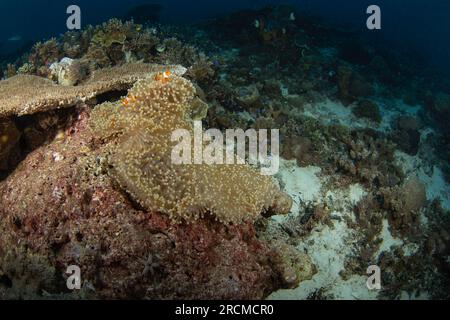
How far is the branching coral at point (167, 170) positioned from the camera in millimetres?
3717

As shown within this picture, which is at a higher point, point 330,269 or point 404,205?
point 404,205

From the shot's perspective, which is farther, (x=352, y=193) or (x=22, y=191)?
(x=352, y=193)

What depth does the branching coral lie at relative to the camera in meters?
3.72

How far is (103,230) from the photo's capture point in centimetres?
380

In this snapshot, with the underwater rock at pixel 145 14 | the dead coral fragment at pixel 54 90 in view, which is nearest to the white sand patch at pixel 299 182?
the dead coral fragment at pixel 54 90

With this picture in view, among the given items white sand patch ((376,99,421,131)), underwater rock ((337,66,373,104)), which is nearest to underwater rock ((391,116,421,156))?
white sand patch ((376,99,421,131))

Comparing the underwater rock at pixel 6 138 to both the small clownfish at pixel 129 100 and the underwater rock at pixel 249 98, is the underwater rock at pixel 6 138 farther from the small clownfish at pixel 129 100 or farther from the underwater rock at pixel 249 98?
the underwater rock at pixel 249 98

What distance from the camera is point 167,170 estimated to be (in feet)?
12.2

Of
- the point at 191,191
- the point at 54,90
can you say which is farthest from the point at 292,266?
the point at 54,90

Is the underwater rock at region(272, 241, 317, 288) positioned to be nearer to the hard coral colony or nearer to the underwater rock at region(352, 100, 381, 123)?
the hard coral colony

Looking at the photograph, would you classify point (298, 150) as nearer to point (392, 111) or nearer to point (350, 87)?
point (350, 87)
